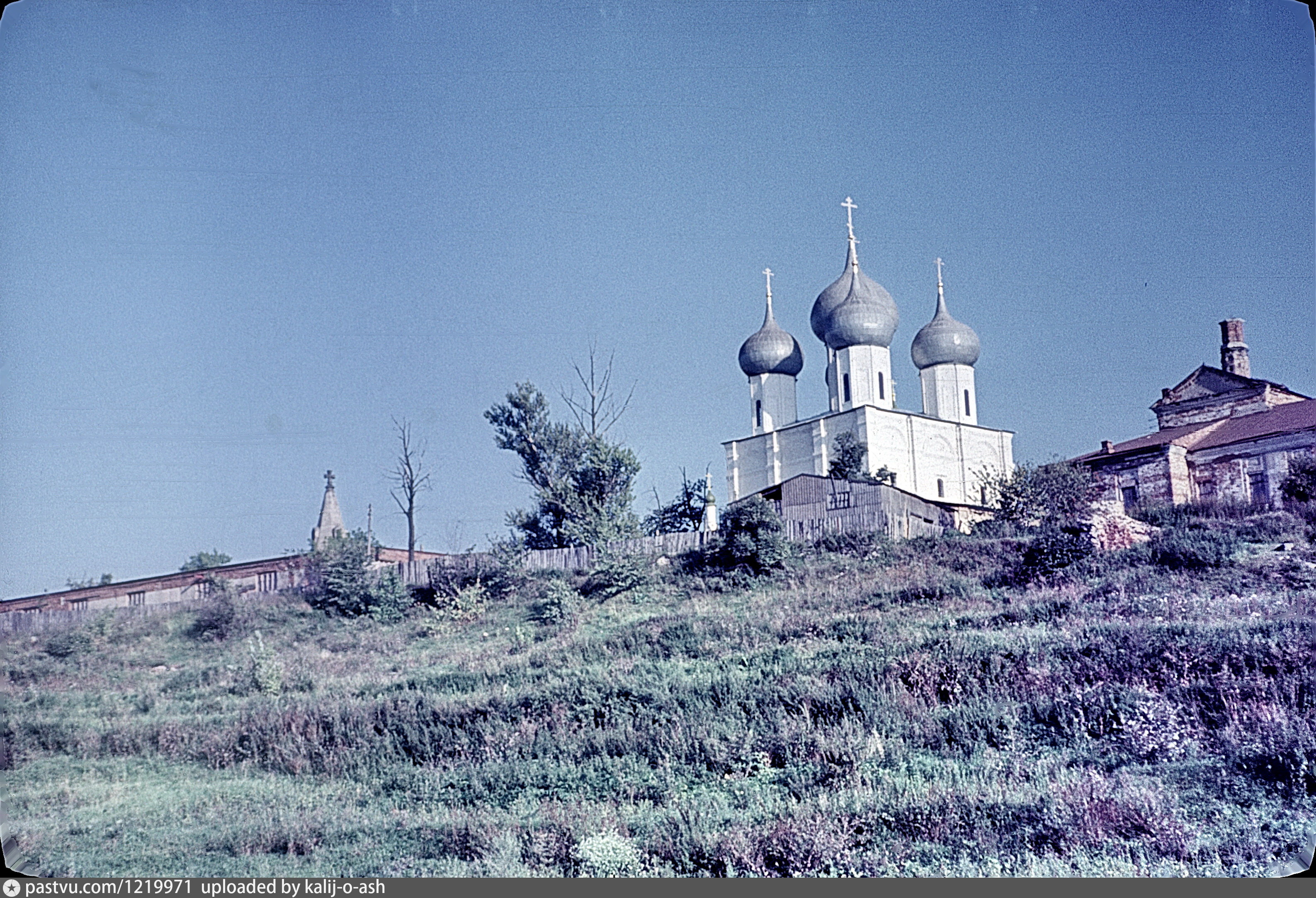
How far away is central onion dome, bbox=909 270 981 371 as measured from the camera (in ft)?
156

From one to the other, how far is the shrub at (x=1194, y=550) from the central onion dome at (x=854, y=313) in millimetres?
23633

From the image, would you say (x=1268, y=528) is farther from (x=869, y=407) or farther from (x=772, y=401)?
(x=772, y=401)

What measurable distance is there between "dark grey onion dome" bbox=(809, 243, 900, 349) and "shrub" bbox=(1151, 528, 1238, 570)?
23629 millimetres

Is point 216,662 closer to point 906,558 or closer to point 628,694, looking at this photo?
point 628,694

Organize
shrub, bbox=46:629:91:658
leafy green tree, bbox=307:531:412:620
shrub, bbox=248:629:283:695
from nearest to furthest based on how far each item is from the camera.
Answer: shrub, bbox=248:629:283:695, shrub, bbox=46:629:91:658, leafy green tree, bbox=307:531:412:620

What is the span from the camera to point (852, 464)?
4050cm

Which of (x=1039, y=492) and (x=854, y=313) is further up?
(x=854, y=313)

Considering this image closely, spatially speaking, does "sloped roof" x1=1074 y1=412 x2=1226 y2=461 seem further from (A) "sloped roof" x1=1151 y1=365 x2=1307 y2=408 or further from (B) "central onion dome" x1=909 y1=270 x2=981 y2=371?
(B) "central onion dome" x1=909 y1=270 x2=981 y2=371

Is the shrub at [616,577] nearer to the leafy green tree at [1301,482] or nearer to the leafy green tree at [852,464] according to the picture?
the leafy green tree at [852,464]

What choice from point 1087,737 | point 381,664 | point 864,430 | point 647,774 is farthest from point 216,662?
point 864,430

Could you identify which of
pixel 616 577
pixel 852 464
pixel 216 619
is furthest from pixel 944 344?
pixel 216 619

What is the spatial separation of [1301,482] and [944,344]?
19.8 metres

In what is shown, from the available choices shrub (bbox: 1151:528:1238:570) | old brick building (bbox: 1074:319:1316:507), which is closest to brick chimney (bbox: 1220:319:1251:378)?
old brick building (bbox: 1074:319:1316:507)

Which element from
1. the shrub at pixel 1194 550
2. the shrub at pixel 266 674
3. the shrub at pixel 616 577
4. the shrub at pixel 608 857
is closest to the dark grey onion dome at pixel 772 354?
the shrub at pixel 616 577
